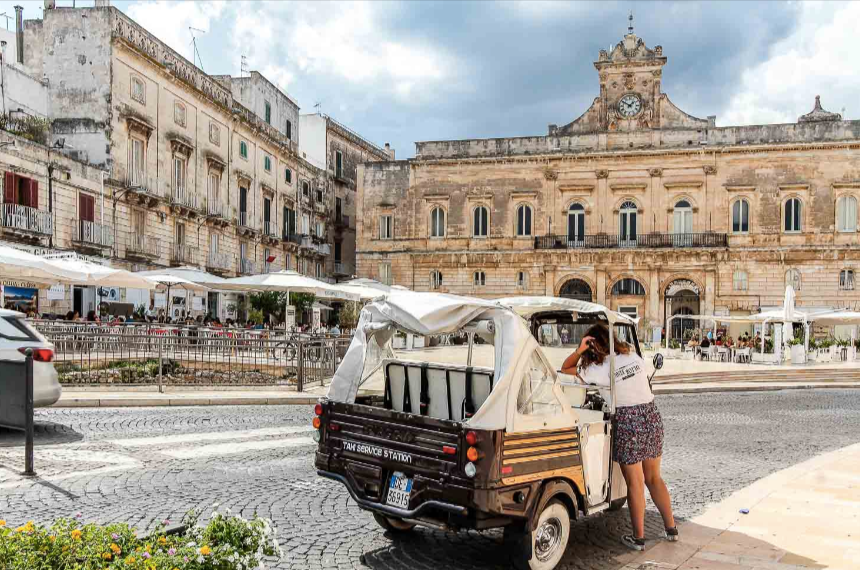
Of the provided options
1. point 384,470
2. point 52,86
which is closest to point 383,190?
point 52,86

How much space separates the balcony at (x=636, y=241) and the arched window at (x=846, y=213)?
6090mm

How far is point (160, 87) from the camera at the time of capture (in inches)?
1219

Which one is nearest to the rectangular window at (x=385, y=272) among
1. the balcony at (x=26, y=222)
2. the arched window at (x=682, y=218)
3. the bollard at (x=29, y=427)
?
the arched window at (x=682, y=218)

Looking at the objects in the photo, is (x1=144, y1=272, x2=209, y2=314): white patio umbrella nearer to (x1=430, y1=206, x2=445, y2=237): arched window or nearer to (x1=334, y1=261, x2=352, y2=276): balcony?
(x1=430, y1=206, x2=445, y2=237): arched window

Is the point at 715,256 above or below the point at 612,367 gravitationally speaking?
above

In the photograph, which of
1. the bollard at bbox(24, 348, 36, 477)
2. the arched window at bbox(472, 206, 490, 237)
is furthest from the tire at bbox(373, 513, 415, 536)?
the arched window at bbox(472, 206, 490, 237)

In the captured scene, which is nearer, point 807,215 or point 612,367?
point 612,367

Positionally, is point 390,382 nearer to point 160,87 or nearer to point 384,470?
point 384,470

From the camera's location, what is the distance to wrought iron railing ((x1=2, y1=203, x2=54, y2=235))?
871 inches

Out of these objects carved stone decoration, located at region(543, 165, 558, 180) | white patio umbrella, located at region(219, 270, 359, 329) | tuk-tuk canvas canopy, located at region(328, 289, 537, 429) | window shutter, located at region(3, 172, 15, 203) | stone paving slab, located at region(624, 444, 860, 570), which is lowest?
stone paving slab, located at region(624, 444, 860, 570)

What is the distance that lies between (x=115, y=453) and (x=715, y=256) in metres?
39.3

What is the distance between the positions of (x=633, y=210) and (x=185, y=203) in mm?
25728

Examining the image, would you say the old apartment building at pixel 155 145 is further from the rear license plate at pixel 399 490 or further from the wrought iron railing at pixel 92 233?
the rear license plate at pixel 399 490

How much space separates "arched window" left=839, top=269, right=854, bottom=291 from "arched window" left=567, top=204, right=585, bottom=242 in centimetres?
1439
